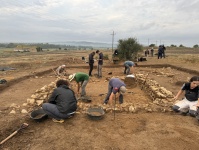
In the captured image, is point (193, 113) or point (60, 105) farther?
point (193, 113)

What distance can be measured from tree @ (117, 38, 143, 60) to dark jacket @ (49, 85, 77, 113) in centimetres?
1596

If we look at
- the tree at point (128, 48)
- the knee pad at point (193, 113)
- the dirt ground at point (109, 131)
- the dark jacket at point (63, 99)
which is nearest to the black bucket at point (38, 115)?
the dirt ground at point (109, 131)

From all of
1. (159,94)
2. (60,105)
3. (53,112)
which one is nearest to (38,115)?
(53,112)

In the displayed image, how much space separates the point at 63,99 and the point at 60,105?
159 mm

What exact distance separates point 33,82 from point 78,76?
14.9 feet

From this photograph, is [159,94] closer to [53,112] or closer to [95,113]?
[95,113]

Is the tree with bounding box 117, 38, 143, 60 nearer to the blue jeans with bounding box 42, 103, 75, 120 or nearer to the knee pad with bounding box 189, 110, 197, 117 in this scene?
the knee pad with bounding box 189, 110, 197, 117

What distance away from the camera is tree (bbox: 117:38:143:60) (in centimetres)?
2052

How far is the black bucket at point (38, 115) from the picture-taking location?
5051 millimetres

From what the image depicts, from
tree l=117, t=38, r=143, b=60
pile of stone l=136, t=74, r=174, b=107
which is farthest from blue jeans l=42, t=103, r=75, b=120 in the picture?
tree l=117, t=38, r=143, b=60

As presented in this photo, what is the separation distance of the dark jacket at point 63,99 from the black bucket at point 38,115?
454mm

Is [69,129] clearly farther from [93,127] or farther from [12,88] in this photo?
[12,88]

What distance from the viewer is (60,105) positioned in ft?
16.0

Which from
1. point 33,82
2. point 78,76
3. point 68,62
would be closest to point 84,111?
point 78,76
